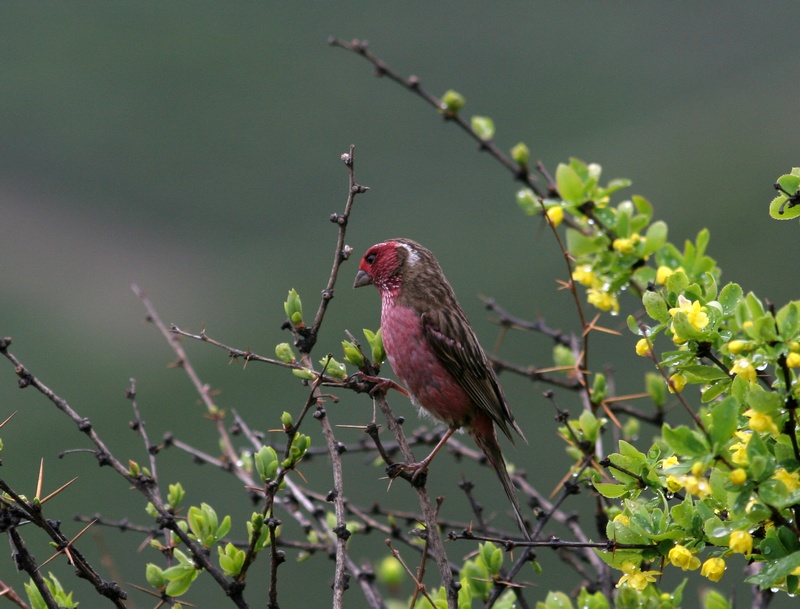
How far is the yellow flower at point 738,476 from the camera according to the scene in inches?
106

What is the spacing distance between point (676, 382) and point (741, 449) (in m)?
0.56

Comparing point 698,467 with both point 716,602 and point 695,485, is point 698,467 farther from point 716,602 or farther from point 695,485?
point 716,602

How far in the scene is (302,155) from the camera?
21.6 meters

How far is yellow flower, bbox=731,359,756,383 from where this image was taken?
2900mm

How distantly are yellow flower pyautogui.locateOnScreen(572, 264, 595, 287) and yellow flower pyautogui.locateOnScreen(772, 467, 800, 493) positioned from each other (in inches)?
71.7

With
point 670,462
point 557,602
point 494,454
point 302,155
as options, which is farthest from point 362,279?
point 302,155

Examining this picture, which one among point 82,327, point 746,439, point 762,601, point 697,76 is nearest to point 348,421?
point 82,327

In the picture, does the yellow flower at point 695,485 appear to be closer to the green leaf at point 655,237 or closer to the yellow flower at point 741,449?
the yellow flower at point 741,449

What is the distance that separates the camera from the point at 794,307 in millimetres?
2869

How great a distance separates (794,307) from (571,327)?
38.4 feet

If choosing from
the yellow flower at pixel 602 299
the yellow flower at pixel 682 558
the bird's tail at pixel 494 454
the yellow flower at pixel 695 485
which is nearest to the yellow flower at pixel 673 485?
the yellow flower at pixel 682 558

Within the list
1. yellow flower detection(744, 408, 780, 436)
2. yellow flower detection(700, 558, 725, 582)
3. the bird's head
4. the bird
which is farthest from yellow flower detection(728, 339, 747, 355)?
Result: the bird's head

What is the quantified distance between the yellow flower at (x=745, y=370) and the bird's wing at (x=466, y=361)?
254 centimetres

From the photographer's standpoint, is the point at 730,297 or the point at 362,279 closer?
the point at 730,297
